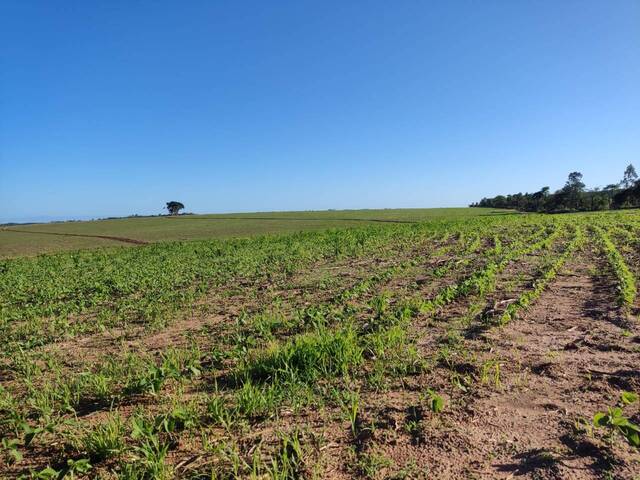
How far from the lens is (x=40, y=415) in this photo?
3941 mm

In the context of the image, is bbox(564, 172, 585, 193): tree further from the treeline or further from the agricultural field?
the agricultural field

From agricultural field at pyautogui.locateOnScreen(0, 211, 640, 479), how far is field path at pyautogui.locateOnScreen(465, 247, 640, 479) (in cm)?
2

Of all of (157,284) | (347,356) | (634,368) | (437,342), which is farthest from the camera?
(157,284)

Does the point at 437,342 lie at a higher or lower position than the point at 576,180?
lower

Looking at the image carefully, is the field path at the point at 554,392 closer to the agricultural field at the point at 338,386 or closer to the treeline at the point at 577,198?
the agricultural field at the point at 338,386

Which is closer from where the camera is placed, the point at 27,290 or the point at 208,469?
the point at 208,469

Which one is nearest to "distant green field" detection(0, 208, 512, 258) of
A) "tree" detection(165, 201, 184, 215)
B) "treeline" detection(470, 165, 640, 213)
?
"treeline" detection(470, 165, 640, 213)

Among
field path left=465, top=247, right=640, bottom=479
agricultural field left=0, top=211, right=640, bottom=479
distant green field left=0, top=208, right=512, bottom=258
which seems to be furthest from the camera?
distant green field left=0, top=208, right=512, bottom=258

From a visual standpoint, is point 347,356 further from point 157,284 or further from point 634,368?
point 157,284

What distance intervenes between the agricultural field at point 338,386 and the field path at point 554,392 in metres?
0.02

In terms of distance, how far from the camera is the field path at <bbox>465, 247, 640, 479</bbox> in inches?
108

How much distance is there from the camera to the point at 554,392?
149 inches

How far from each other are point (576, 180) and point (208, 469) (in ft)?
420

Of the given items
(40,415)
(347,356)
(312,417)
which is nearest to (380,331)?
(347,356)
